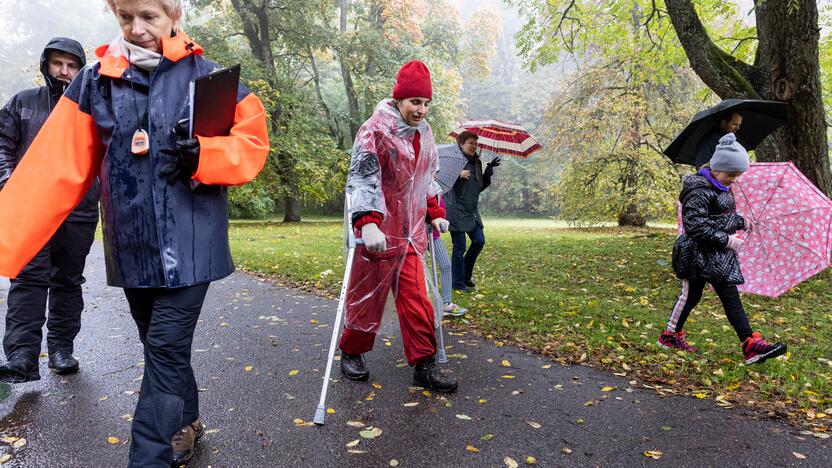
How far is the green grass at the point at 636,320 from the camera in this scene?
3730 mm

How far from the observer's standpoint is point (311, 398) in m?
3.42

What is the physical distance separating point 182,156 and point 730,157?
3668 mm

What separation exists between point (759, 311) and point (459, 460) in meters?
5.20

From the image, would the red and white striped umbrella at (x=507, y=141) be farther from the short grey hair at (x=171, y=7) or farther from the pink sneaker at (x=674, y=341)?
the short grey hair at (x=171, y=7)

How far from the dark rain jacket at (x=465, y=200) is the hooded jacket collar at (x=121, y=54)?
167 inches

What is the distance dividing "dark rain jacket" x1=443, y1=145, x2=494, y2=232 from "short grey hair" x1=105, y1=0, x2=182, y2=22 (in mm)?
4233

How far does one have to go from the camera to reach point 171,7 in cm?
217

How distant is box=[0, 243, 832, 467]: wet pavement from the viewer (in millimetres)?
2662

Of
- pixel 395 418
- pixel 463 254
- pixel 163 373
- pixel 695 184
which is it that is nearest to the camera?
pixel 163 373

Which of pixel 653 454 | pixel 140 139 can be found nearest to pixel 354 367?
pixel 653 454

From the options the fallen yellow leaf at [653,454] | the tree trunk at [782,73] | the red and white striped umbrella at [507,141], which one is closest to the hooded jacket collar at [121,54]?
the fallen yellow leaf at [653,454]

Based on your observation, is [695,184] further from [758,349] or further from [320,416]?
[320,416]

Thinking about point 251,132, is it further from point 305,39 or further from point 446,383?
point 305,39

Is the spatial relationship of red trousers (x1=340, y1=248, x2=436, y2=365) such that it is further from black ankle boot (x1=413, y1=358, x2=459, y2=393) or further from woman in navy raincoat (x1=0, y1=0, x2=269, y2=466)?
woman in navy raincoat (x1=0, y1=0, x2=269, y2=466)
